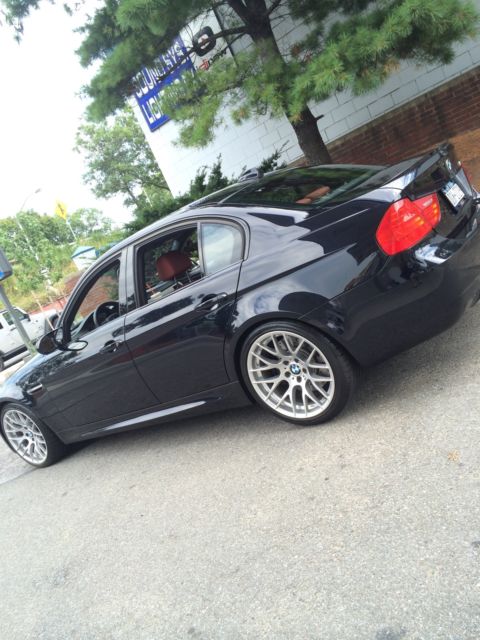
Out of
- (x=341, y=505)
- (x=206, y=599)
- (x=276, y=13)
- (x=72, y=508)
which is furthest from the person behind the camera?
(x=276, y=13)

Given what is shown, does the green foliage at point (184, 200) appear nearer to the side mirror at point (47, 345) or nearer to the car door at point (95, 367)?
the car door at point (95, 367)

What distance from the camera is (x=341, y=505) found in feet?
9.03

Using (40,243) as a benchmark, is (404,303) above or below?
below

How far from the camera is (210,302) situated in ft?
11.7

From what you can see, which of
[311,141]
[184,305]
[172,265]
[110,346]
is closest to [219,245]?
[184,305]

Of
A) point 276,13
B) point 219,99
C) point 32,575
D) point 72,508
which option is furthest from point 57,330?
point 276,13

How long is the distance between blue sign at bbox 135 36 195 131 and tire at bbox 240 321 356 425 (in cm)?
489

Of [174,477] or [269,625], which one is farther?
[174,477]

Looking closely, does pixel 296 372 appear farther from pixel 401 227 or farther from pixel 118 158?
pixel 118 158

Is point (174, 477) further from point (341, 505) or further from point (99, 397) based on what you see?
point (341, 505)

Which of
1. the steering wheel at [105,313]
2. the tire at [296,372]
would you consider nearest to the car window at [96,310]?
the steering wheel at [105,313]

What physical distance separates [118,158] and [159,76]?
2983 centimetres

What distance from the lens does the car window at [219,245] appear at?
11.7 ft

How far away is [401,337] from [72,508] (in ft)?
9.03
